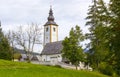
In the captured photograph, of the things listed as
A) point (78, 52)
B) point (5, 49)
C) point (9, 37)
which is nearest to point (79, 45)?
point (78, 52)

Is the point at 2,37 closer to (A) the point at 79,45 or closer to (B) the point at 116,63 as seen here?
(A) the point at 79,45

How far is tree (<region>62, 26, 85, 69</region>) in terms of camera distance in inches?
2945

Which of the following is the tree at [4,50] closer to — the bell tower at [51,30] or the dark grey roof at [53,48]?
the dark grey roof at [53,48]

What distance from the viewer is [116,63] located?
37219 millimetres

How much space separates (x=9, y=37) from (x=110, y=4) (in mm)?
55147

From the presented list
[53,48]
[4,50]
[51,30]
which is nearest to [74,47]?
[4,50]

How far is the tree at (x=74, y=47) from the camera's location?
245 feet

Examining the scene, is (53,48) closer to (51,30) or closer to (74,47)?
(51,30)

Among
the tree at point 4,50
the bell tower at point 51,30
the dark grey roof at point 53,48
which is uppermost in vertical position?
the bell tower at point 51,30

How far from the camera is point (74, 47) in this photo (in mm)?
75062

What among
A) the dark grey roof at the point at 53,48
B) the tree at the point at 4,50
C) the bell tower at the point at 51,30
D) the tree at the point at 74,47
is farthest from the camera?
the bell tower at the point at 51,30

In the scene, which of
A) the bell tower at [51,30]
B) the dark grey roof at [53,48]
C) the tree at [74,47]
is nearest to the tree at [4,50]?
the tree at [74,47]

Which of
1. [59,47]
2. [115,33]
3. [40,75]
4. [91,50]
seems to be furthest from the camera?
[59,47]

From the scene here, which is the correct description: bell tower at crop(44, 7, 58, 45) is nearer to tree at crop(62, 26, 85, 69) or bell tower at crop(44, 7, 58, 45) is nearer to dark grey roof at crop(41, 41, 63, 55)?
dark grey roof at crop(41, 41, 63, 55)
